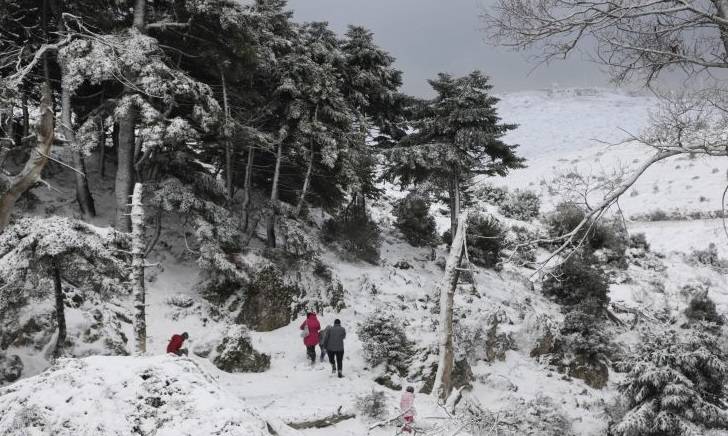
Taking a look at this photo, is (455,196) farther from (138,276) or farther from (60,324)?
(60,324)

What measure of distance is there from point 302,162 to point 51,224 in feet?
36.6

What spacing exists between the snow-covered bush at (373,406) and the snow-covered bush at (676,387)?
4.90m

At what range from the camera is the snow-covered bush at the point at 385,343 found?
13.4 metres

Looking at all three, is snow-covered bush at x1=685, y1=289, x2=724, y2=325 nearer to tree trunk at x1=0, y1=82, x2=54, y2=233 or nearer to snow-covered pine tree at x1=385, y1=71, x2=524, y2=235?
snow-covered pine tree at x1=385, y1=71, x2=524, y2=235

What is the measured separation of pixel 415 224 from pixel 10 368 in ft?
60.4

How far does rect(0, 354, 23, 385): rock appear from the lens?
858 centimetres

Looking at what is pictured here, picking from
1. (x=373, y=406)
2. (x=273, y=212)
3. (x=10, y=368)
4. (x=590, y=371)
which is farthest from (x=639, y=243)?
(x=10, y=368)

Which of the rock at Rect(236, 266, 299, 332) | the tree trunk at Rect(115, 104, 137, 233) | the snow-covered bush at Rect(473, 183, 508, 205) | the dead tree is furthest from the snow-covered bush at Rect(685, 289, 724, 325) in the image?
the tree trunk at Rect(115, 104, 137, 233)

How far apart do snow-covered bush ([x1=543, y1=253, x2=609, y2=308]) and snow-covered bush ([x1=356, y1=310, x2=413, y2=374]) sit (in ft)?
24.1

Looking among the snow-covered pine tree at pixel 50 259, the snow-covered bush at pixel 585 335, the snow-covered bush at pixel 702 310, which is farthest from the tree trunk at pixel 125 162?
the snow-covered bush at pixel 702 310

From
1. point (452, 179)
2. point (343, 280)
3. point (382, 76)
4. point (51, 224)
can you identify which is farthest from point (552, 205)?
point (51, 224)

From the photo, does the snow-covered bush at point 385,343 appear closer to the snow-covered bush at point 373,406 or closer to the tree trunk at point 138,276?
the snow-covered bush at point 373,406

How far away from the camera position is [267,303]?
587 inches

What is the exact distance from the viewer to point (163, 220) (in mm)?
17109
